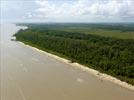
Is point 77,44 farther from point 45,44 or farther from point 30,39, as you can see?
point 30,39

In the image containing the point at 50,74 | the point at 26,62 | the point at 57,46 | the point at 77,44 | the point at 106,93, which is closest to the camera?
the point at 106,93

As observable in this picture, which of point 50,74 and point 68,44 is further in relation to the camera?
point 68,44

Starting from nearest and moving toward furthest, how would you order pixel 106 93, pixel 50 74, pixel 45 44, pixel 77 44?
pixel 106 93 → pixel 50 74 → pixel 77 44 → pixel 45 44

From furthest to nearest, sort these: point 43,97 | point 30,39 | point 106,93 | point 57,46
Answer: point 30,39 → point 57,46 → point 106,93 → point 43,97

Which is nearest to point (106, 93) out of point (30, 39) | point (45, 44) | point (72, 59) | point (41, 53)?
point (72, 59)

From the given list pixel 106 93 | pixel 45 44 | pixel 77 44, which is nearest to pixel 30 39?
pixel 45 44

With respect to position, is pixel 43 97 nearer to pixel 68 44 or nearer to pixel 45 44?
pixel 68 44
